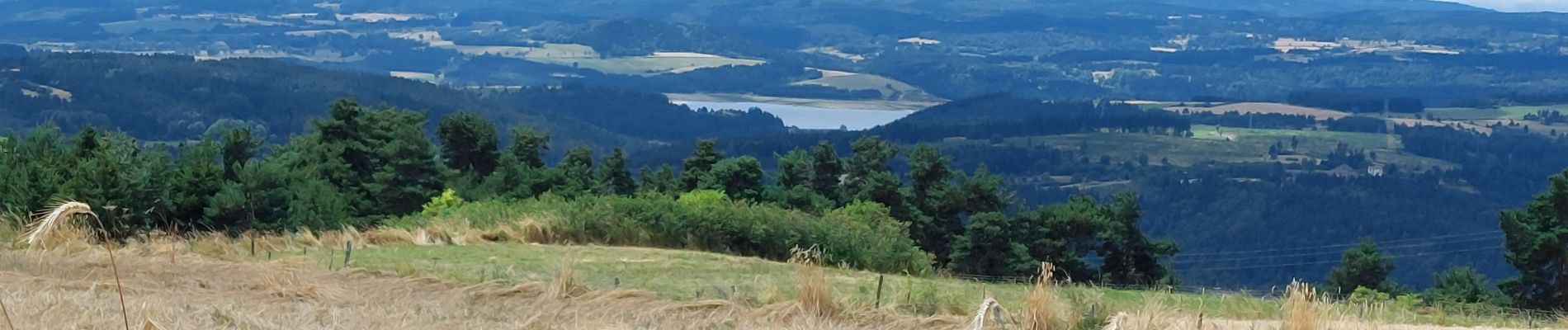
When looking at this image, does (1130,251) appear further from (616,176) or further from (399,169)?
(399,169)

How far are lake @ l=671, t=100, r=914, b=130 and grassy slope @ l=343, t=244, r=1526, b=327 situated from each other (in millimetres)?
117972

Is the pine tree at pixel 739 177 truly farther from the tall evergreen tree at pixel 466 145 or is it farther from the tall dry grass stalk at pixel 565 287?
the tall dry grass stalk at pixel 565 287

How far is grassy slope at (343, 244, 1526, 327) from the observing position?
426 inches

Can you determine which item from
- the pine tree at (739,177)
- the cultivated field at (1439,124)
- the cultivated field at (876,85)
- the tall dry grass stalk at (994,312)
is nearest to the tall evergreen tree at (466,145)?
the pine tree at (739,177)

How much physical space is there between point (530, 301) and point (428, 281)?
1276 millimetres

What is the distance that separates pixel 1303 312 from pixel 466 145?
41409 millimetres

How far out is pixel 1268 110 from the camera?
491 ft

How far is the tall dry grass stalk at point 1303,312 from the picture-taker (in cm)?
902

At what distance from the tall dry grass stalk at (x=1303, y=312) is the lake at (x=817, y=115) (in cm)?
12322

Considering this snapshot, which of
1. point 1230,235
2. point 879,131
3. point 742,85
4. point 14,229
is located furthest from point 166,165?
point 742,85

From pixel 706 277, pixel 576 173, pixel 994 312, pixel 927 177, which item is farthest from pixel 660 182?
pixel 994 312

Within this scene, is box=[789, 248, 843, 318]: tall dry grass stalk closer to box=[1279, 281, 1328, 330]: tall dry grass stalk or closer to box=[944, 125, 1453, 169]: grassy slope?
box=[1279, 281, 1328, 330]: tall dry grass stalk

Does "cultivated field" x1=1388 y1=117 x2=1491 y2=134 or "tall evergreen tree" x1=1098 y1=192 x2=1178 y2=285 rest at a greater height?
"tall evergreen tree" x1=1098 y1=192 x2=1178 y2=285

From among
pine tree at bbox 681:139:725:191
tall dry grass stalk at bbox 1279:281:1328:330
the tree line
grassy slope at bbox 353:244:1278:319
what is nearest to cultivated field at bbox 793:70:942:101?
the tree line
